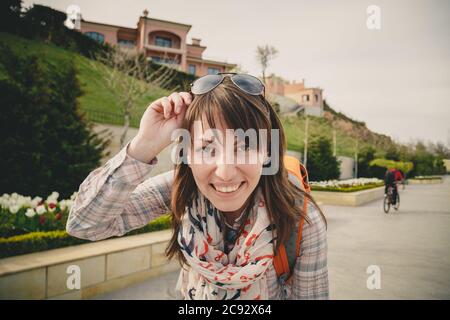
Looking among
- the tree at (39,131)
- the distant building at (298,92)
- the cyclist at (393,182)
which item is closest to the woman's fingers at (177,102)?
the tree at (39,131)


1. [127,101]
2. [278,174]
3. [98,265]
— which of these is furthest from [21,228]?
[127,101]

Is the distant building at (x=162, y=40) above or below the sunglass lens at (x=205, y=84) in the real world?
above

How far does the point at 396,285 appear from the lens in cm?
348

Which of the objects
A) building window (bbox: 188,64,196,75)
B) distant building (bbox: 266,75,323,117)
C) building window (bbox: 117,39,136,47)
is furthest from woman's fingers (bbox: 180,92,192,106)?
distant building (bbox: 266,75,323,117)

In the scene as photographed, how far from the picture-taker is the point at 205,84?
1081 millimetres

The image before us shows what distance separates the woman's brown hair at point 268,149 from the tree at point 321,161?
10084mm

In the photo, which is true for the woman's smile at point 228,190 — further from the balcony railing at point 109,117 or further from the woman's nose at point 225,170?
the balcony railing at point 109,117

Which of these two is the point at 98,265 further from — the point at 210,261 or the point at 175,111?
the point at 175,111

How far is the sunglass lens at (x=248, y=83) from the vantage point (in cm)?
108

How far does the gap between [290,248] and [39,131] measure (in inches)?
232

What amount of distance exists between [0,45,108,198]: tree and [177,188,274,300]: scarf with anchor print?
538cm

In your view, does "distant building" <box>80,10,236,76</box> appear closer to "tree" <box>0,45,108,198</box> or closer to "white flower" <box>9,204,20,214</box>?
"tree" <box>0,45,108,198</box>

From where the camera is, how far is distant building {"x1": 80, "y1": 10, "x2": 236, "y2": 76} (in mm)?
24656
